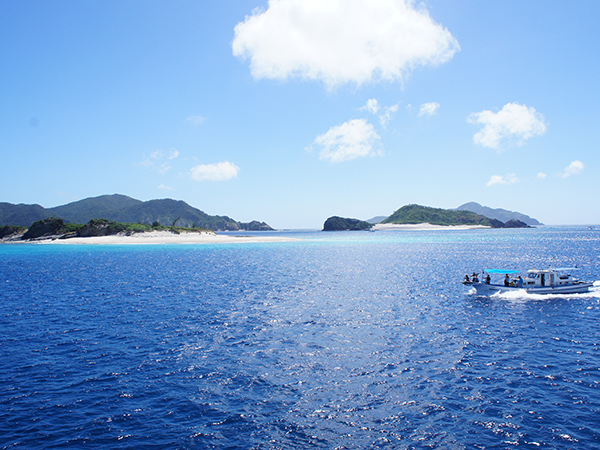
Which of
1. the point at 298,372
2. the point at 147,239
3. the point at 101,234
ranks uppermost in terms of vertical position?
the point at 101,234

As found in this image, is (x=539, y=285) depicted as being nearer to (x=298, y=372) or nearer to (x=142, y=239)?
(x=298, y=372)

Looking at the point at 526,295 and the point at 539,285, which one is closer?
the point at 526,295

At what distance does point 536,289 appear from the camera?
155ft

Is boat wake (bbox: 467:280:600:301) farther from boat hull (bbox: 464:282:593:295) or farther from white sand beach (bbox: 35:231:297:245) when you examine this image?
white sand beach (bbox: 35:231:297:245)

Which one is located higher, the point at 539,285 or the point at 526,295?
the point at 539,285

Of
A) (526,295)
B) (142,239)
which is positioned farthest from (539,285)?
(142,239)

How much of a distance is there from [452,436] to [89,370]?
2192cm

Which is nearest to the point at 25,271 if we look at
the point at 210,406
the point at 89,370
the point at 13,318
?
the point at 13,318

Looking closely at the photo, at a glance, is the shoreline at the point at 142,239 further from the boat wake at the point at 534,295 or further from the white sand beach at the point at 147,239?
the boat wake at the point at 534,295

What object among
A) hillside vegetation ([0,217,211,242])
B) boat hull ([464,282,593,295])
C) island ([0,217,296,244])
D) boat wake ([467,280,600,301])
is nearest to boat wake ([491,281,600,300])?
boat wake ([467,280,600,301])

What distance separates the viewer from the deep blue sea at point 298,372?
15.5m

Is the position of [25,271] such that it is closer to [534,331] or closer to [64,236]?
[534,331]

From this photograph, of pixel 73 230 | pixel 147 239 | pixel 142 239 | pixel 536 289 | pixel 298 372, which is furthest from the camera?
pixel 73 230

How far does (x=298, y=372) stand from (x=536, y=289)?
42045 mm
